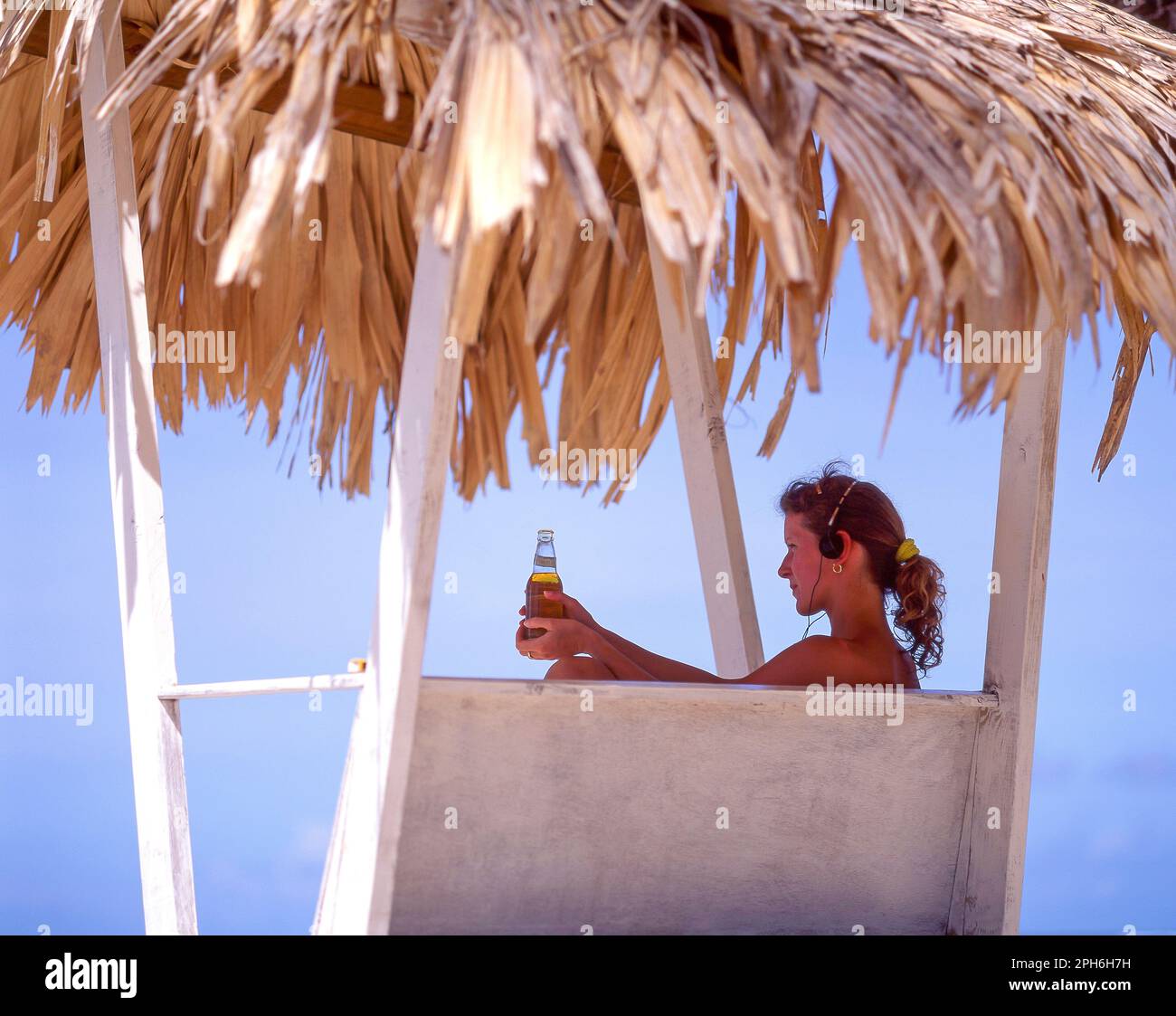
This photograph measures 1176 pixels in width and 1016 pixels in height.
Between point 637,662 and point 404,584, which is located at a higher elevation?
point 404,584

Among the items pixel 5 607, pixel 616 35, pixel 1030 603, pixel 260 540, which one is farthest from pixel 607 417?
pixel 260 540

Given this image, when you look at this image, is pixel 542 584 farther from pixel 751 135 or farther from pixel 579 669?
pixel 751 135

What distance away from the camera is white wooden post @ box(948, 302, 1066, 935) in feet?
9.57

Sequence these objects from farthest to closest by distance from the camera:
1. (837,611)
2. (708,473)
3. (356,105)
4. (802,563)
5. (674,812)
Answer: (708,473) → (356,105) → (802,563) → (837,611) → (674,812)

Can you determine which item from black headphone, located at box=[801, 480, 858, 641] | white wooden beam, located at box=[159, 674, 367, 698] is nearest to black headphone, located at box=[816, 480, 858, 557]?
black headphone, located at box=[801, 480, 858, 641]

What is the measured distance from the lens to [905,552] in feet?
10.7

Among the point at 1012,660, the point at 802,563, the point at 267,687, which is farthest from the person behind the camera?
the point at 802,563

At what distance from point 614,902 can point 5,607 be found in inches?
332

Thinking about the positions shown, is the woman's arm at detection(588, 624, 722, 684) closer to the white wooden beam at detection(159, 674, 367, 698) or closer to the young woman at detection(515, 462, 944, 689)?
the young woman at detection(515, 462, 944, 689)

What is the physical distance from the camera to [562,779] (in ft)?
8.14

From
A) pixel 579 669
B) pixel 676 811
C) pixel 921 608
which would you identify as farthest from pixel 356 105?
pixel 676 811

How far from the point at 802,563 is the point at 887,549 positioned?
196 mm

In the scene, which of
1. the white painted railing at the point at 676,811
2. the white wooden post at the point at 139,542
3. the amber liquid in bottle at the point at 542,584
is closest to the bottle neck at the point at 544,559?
the amber liquid in bottle at the point at 542,584

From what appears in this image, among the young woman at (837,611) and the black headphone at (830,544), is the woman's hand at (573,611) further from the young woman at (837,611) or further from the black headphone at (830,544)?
the black headphone at (830,544)
